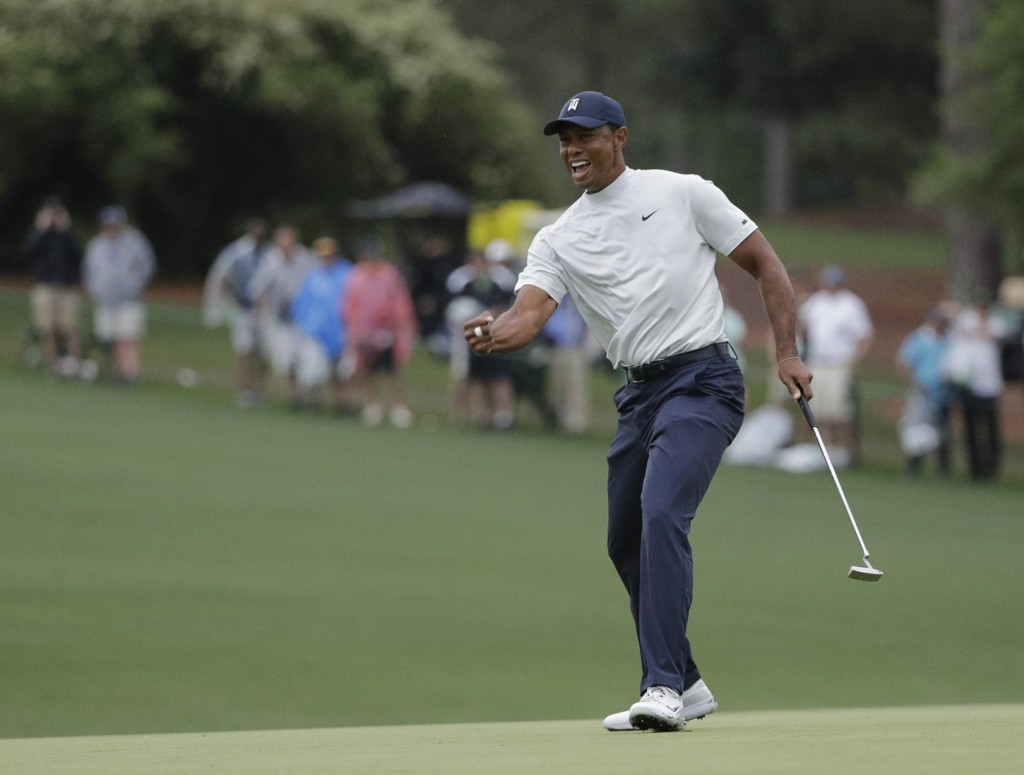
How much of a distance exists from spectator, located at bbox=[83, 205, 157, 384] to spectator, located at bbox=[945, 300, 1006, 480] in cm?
992

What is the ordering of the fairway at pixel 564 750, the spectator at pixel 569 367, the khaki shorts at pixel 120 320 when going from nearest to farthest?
the fairway at pixel 564 750 < the spectator at pixel 569 367 < the khaki shorts at pixel 120 320

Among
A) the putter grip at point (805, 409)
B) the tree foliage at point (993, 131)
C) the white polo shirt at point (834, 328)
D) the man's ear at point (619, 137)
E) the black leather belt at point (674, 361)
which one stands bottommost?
the putter grip at point (805, 409)

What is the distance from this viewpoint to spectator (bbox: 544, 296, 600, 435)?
75.0ft

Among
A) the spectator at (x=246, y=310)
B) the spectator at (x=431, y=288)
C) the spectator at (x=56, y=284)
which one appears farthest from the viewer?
the spectator at (x=431, y=288)

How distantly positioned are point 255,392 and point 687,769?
19297mm

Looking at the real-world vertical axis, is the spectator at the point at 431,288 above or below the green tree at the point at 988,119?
below

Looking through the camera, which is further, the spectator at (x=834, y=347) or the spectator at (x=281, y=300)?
the spectator at (x=281, y=300)

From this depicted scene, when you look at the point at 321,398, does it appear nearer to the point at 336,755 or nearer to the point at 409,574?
the point at 409,574

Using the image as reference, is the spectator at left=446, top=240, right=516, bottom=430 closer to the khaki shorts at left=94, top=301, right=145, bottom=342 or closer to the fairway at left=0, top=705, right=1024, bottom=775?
the khaki shorts at left=94, top=301, right=145, bottom=342

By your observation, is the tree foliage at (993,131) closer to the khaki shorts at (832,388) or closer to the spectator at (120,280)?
the khaki shorts at (832,388)

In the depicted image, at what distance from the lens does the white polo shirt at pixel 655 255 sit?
675cm

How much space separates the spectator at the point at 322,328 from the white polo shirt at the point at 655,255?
16137 mm

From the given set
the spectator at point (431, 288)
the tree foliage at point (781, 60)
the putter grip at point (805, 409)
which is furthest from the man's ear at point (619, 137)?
the tree foliage at point (781, 60)

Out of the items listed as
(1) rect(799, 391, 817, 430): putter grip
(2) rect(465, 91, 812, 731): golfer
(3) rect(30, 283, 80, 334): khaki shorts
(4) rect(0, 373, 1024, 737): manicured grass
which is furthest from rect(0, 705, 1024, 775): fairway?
(3) rect(30, 283, 80, 334): khaki shorts
